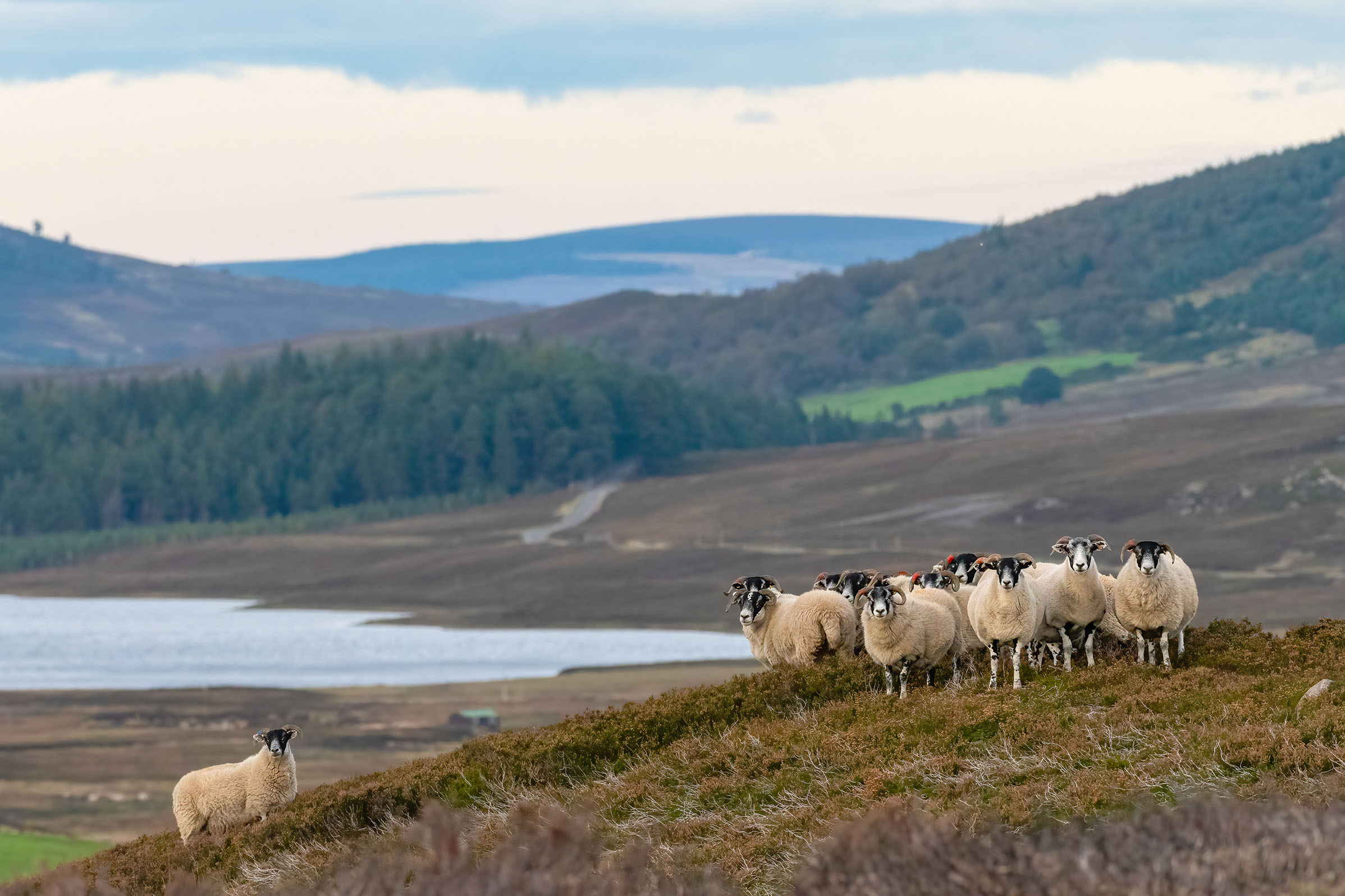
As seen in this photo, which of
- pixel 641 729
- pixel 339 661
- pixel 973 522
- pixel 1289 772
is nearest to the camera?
pixel 1289 772

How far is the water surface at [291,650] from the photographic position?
120000 mm

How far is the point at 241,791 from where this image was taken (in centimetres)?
2416

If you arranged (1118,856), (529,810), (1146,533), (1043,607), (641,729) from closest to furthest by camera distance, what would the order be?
1. (1118,856)
2. (529,810)
3. (1043,607)
4. (641,729)
5. (1146,533)

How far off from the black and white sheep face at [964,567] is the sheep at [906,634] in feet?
7.28

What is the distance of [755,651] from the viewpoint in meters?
26.1

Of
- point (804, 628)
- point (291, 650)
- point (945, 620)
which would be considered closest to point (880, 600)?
point (945, 620)

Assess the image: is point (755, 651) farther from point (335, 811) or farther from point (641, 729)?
point (335, 811)

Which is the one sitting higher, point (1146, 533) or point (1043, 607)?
point (1043, 607)

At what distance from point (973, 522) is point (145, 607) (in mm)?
82513

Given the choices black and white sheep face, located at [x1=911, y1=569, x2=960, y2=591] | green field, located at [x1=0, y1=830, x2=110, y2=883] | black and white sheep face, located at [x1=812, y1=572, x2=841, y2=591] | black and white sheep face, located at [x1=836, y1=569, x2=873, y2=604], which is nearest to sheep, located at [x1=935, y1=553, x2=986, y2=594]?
black and white sheep face, located at [x1=911, y1=569, x2=960, y2=591]

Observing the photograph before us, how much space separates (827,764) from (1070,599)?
13.9 feet

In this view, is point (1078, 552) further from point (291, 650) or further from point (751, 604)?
point (291, 650)

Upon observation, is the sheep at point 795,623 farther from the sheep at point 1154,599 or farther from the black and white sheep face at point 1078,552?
the sheep at point 1154,599

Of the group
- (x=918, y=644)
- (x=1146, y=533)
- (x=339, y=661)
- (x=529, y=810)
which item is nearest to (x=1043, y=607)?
(x=918, y=644)
